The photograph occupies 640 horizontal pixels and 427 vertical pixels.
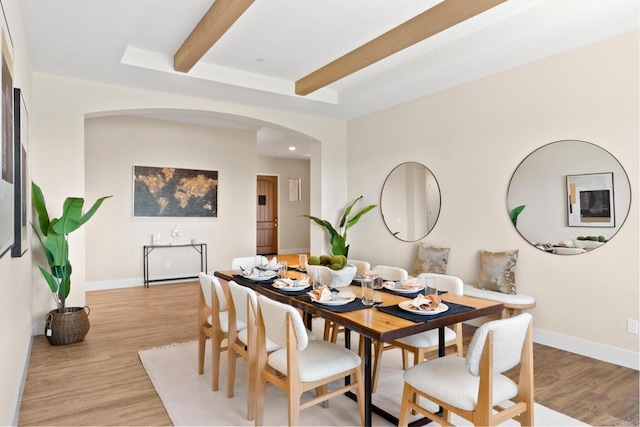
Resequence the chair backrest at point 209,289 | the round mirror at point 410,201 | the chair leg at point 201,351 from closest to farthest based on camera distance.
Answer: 1. the chair backrest at point 209,289
2. the chair leg at point 201,351
3. the round mirror at point 410,201

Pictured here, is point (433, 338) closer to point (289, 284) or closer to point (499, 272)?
point (289, 284)

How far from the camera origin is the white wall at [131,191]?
6.20 meters

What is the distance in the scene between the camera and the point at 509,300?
3.64 meters

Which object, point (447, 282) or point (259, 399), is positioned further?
point (447, 282)

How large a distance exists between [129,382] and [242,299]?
1268mm

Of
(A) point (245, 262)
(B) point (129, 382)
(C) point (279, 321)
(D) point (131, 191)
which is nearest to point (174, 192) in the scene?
(D) point (131, 191)

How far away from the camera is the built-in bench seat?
359cm

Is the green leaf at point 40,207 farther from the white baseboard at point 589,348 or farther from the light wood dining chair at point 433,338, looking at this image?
the white baseboard at point 589,348

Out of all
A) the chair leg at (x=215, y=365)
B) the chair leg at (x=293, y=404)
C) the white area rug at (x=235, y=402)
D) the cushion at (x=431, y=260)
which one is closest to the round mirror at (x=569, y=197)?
the cushion at (x=431, y=260)

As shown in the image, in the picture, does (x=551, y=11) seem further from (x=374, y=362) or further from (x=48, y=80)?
(x=48, y=80)

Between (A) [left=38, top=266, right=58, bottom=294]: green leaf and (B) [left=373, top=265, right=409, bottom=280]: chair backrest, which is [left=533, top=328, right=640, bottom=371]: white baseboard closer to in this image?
(B) [left=373, top=265, right=409, bottom=280]: chair backrest

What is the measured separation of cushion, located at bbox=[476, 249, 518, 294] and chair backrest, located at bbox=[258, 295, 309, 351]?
8.56ft

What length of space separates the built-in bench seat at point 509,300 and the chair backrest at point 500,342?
2.01 m

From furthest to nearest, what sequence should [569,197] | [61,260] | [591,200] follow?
1. [61,260]
2. [569,197]
3. [591,200]
